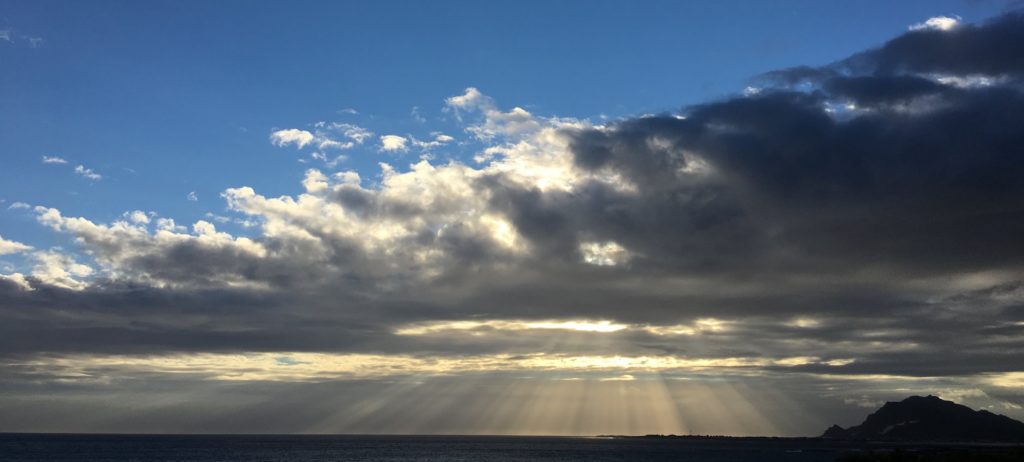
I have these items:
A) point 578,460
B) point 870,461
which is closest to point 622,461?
point 578,460

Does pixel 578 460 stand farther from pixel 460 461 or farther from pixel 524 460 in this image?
pixel 460 461

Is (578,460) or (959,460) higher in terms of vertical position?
(959,460)

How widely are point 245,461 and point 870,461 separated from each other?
4865 inches

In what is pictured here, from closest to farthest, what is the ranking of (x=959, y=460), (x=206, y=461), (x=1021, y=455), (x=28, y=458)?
(x=959, y=460) < (x=1021, y=455) < (x=206, y=461) < (x=28, y=458)

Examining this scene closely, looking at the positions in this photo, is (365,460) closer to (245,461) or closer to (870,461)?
(245,461)

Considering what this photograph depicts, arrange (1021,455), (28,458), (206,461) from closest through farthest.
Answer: (1021,455) < (206,461) < (28,458)

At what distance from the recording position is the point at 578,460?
19700cm

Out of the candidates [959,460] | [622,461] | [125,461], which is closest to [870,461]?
[959,460]

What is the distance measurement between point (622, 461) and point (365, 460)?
5975 centimetres

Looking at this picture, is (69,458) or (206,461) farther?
(69,458)

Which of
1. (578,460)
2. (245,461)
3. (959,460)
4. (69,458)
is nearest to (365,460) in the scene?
(245,461)

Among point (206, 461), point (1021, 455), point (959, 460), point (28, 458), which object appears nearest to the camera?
point (959, 460)

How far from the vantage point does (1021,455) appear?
119000 mm

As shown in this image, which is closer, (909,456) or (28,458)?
(909,456)
